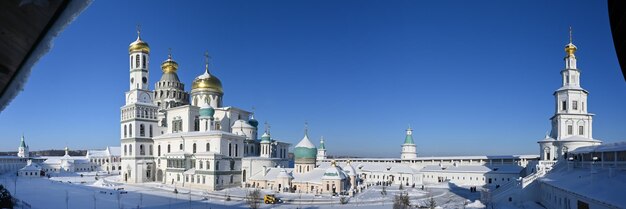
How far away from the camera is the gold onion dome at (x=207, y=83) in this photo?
4272 centimetres

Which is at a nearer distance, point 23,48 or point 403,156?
point 23,48

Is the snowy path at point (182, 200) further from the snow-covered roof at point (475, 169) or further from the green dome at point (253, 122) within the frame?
the green dome at point (253, 122)

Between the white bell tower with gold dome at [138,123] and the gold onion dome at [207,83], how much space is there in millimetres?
4821

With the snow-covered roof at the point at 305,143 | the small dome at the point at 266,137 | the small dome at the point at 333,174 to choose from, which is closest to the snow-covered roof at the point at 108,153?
the small dome at the point at 266,137

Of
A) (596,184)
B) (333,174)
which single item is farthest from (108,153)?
(596,184)

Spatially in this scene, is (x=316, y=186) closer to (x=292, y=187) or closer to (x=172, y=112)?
(x=292, y=187)

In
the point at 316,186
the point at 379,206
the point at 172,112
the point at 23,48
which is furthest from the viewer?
the point at 172,112

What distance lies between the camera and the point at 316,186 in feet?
103

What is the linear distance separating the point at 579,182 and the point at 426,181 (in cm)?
2786

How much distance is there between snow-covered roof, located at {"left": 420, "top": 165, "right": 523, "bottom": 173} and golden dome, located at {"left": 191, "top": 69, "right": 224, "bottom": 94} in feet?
82.7

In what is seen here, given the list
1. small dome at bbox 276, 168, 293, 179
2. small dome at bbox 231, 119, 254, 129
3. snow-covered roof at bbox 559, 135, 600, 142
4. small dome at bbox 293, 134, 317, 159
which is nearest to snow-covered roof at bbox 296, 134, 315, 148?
small dome at bbox 293, 134, 317, 159

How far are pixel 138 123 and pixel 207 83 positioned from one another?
26.1ft

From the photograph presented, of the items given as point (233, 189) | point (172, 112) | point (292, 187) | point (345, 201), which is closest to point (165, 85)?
point (172, 112)

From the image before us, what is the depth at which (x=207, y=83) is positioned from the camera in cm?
4278
